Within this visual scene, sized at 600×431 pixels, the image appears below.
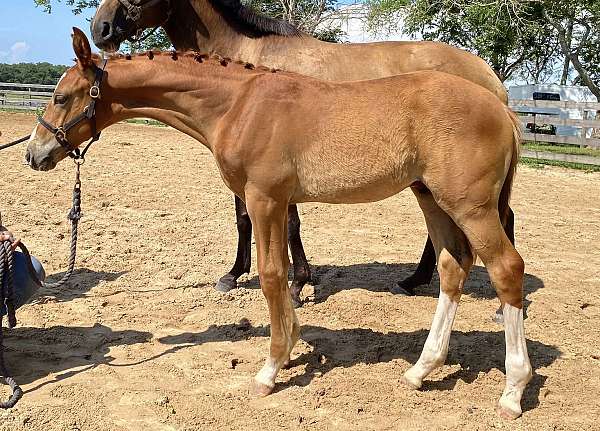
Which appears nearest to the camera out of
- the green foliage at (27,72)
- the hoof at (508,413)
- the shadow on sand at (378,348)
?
the hoof at (508,413)

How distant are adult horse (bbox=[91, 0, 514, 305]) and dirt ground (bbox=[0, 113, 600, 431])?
383 mm

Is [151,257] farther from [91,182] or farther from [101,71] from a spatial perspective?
[91,182]

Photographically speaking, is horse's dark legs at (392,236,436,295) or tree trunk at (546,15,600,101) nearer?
horse's dark legs at (392,236,436,295)

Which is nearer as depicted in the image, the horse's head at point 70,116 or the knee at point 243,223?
the horse's head at point 70,116

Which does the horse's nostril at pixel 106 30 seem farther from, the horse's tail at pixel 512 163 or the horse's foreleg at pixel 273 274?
the horse's tail at pixel 512 163

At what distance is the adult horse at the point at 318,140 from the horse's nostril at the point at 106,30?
5.49 ft

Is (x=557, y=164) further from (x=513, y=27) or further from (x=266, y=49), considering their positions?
(x=266, y=49)

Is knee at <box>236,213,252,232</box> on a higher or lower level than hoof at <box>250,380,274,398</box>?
higher

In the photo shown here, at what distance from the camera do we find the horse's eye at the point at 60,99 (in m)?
3.22

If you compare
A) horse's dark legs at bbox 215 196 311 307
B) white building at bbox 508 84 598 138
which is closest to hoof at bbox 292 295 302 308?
horse's dark legs at bbox 215 196 311 307

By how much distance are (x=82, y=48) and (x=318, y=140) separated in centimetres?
139

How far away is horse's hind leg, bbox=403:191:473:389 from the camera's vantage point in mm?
3373

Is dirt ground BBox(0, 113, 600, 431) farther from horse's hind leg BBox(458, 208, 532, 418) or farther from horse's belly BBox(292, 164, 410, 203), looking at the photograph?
horse's belly BBox(292, 164, 410, 203)

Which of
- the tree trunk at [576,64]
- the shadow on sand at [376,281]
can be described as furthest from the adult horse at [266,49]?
the tree trunk at [576,64]
